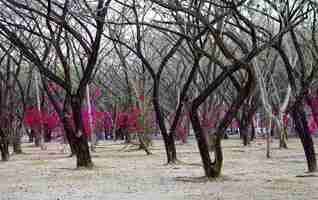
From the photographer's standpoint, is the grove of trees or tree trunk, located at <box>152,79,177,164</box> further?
tree trunk, located at <box>152,79,177,164</box>

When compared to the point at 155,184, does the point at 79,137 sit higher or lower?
higher

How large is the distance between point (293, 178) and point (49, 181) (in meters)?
5.05

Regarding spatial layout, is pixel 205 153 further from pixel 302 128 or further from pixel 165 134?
pixel 165 134

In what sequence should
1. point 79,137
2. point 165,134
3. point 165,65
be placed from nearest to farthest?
point 79,137 < point 165,134 < point 165,65

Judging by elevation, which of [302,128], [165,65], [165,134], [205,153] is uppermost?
[165,65]

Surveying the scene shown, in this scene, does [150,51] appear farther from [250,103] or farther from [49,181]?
[49,181]

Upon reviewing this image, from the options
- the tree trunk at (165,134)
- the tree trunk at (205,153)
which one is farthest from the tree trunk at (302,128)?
the tree trunk at (165,134)

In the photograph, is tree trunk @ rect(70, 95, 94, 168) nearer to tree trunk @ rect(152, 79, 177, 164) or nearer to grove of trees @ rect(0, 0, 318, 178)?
grove of trees @ rect(0, 0, 318, 178)

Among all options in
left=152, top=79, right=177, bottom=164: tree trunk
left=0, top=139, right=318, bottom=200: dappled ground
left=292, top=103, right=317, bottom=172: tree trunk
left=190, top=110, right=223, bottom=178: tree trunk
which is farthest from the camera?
left=152, top=79, right=177, bottom=164: tree trunk

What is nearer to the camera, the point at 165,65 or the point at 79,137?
the point at 79,137

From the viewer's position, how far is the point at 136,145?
29.8 metres

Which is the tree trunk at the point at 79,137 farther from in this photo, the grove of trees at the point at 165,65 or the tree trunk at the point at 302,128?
the tree trunk at the point at 302,128

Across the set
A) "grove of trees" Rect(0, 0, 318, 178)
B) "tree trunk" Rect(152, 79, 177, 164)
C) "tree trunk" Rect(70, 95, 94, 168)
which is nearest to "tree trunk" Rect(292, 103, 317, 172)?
"grove of trees" Rect(0, 0, 318, 178)

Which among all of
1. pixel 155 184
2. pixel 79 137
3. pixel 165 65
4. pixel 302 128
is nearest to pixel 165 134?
pixel 79 137
